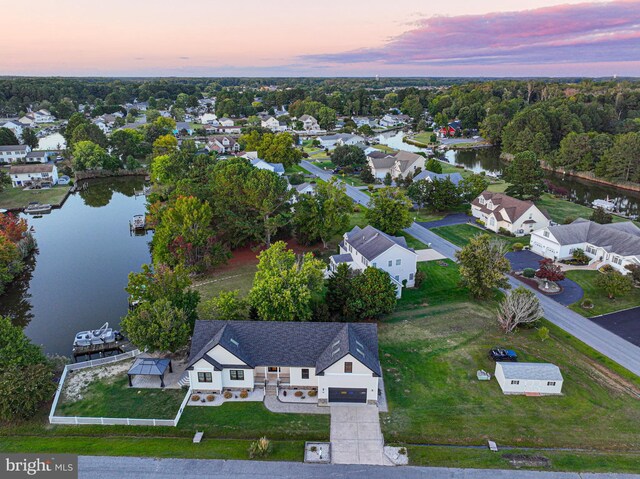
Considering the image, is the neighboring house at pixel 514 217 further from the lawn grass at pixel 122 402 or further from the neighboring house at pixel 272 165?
the lawn grass at pixel 122 402

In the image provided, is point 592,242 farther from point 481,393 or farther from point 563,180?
point 563,180

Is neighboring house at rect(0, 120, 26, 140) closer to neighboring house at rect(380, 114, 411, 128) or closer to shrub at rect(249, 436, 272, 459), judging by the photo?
neighboring house at rect(380, 114, 411, 128)

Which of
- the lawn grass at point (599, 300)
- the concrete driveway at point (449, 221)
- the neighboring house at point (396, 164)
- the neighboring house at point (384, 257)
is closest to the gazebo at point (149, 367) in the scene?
the neighboring house at point (384, 257)

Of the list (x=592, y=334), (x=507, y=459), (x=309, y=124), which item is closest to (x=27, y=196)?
(x=507, y=459)

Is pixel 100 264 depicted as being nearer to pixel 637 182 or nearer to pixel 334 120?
pixel 637 182

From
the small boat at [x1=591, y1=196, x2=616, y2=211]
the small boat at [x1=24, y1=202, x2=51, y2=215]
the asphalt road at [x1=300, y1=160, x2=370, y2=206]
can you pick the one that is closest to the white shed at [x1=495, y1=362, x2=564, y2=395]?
the asphalt road at [x1=300, y1=160, x2=370, y2=206]

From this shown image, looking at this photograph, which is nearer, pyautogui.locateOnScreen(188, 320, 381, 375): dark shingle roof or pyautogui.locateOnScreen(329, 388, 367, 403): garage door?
pyautogui.locateOnScreen(329, 388, 367, 403): garage door

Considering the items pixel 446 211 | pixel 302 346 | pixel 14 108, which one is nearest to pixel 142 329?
pixel 302 346
